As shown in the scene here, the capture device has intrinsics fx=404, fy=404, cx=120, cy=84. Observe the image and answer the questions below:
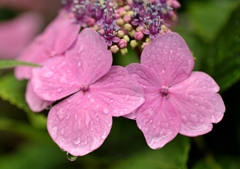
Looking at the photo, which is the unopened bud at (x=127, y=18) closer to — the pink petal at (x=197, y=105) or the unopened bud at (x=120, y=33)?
the unopened bud at (x=120, y=33)

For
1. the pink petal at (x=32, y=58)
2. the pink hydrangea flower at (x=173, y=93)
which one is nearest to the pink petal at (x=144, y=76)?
the pink hydrangea flower at (x=173, y=93)

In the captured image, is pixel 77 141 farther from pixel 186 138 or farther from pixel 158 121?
pixel 186 138

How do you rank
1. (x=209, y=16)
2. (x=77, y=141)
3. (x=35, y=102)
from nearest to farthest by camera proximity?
(x=77, y=141) → (x=35, y=102) → (x=209, y=16)

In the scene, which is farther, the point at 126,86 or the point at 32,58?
the point at 32,58

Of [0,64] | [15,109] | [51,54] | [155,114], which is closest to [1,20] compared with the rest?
[15,109]

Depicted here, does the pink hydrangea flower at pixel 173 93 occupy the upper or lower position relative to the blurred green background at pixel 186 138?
upper

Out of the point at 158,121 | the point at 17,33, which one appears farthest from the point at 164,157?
the point at 17,33

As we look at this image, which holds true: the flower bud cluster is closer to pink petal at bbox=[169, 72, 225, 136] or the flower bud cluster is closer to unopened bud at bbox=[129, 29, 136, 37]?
unopened bud at bbox=[129, 29, 136, 37]
